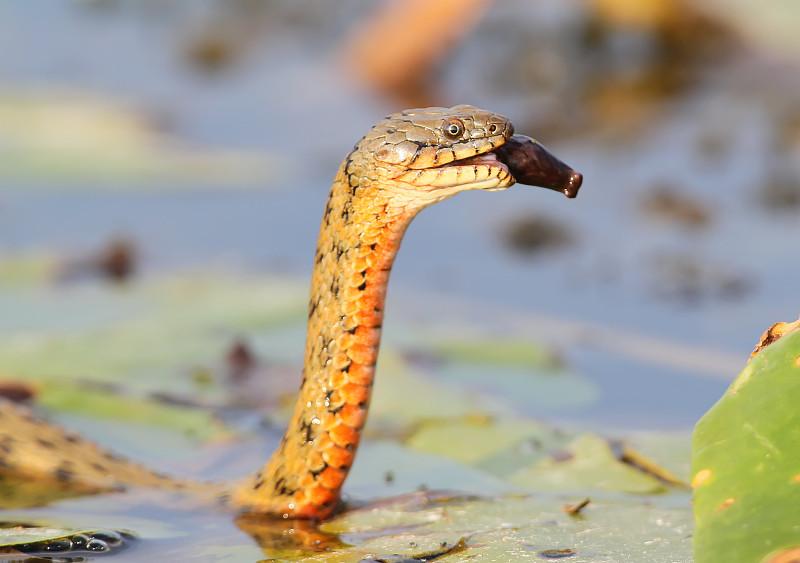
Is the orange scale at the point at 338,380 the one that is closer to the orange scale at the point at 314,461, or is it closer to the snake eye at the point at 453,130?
the orange scale at the point at 314,461

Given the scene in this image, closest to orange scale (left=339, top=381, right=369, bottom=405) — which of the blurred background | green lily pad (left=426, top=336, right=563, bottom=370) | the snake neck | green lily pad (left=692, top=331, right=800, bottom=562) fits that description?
the snake neck

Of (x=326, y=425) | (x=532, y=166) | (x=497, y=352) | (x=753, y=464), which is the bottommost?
(x=753, y=464)

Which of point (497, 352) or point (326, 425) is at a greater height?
point (497, 352)

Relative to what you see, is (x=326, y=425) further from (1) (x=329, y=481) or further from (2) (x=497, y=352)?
(2) (x=497, y=352)

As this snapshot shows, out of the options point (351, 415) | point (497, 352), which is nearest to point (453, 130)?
point (351, 415)

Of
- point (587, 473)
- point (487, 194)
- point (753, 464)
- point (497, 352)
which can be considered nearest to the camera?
point (753, 464)

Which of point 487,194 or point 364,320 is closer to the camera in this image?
point 364,320

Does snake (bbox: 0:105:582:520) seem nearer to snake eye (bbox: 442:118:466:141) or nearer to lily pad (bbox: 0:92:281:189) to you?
snake eye (bbox: 442:118:466:141)
